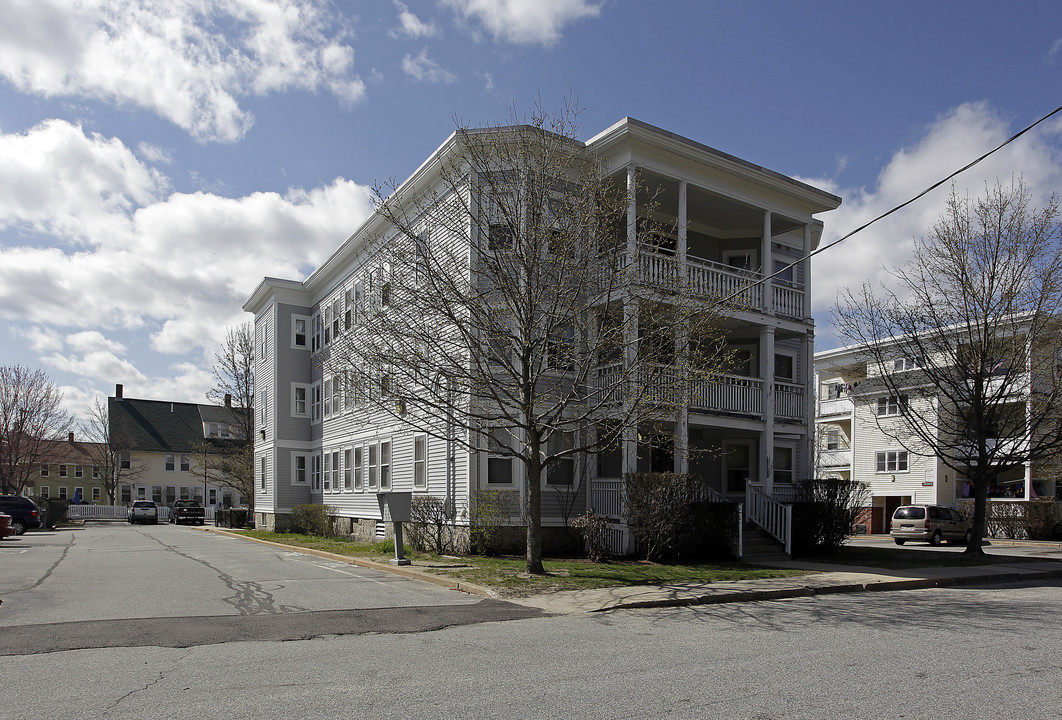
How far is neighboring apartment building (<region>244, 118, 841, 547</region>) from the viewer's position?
1934cm

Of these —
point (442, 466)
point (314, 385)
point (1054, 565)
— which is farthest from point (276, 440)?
point (1054, 565)

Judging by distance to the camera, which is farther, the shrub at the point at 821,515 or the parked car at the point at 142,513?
the parked car at the point at 142,513

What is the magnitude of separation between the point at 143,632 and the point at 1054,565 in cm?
2069

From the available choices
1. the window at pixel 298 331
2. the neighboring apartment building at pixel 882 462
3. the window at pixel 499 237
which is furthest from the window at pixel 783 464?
the window at pixel 298 331

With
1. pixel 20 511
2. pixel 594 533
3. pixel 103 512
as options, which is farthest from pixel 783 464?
pixel 103 512

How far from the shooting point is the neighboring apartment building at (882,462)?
124ft

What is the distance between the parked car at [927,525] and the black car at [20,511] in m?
36.3

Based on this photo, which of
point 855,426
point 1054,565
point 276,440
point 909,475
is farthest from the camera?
point 855,426

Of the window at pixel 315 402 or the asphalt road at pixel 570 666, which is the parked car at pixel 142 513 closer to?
the window at pixel 315 402

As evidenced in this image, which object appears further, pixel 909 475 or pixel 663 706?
pixel 909 475

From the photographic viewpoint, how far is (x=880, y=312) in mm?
23625

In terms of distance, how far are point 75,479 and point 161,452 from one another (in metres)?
9.37

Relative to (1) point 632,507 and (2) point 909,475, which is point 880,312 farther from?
(2) point 909,475

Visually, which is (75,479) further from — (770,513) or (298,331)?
(770,513)
